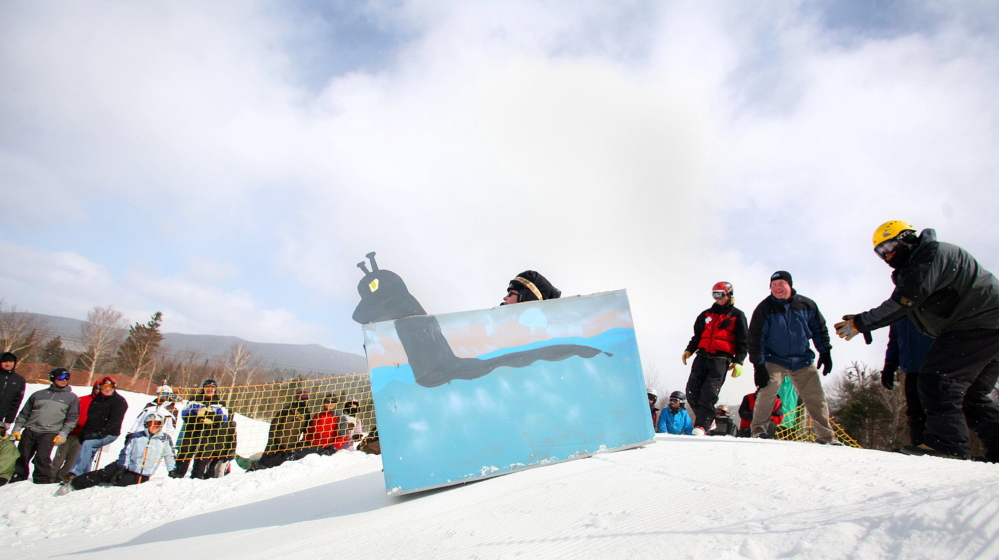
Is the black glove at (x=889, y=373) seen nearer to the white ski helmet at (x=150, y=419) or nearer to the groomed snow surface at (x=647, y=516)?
the groomed snow surface at (x=647, y=516)

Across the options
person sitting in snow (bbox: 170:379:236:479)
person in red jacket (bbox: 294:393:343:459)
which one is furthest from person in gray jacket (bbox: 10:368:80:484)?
person in red jacket (bbox: 294:393:343:459)

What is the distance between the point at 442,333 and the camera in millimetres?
3551

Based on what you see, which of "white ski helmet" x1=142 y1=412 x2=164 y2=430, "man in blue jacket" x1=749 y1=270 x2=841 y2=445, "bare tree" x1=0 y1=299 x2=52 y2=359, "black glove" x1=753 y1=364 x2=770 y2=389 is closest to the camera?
"man in blue jacket" x1=749 y1=270 x2=841 y2=445

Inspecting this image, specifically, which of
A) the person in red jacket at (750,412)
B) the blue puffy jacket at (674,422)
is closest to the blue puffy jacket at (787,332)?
the blue puffy jacket at (674,422)

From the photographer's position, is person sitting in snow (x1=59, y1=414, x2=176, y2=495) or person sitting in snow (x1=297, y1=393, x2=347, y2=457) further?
person sitting in snow (x1=297, y1=393, x2=347, y2=457)

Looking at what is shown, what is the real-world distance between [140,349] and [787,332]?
56.8 m

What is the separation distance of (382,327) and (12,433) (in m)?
7.81

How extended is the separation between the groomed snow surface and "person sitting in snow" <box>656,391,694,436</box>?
3220 millimetres

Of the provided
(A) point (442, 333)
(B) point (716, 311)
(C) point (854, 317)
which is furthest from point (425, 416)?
(B) point (716, 311)

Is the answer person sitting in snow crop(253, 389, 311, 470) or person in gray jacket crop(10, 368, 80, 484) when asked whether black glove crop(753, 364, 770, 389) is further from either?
person in gray jacket crop(10, 368, 80, 484)

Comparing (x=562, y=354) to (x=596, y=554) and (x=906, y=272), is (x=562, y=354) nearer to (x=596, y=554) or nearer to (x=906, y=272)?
(x=596, y=554)

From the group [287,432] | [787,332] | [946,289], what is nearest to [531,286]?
[787,332]

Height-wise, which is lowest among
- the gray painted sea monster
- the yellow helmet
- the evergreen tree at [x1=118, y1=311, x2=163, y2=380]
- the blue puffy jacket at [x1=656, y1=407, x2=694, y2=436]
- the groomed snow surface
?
the groomed snow surface

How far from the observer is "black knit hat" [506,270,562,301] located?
4.91 m
